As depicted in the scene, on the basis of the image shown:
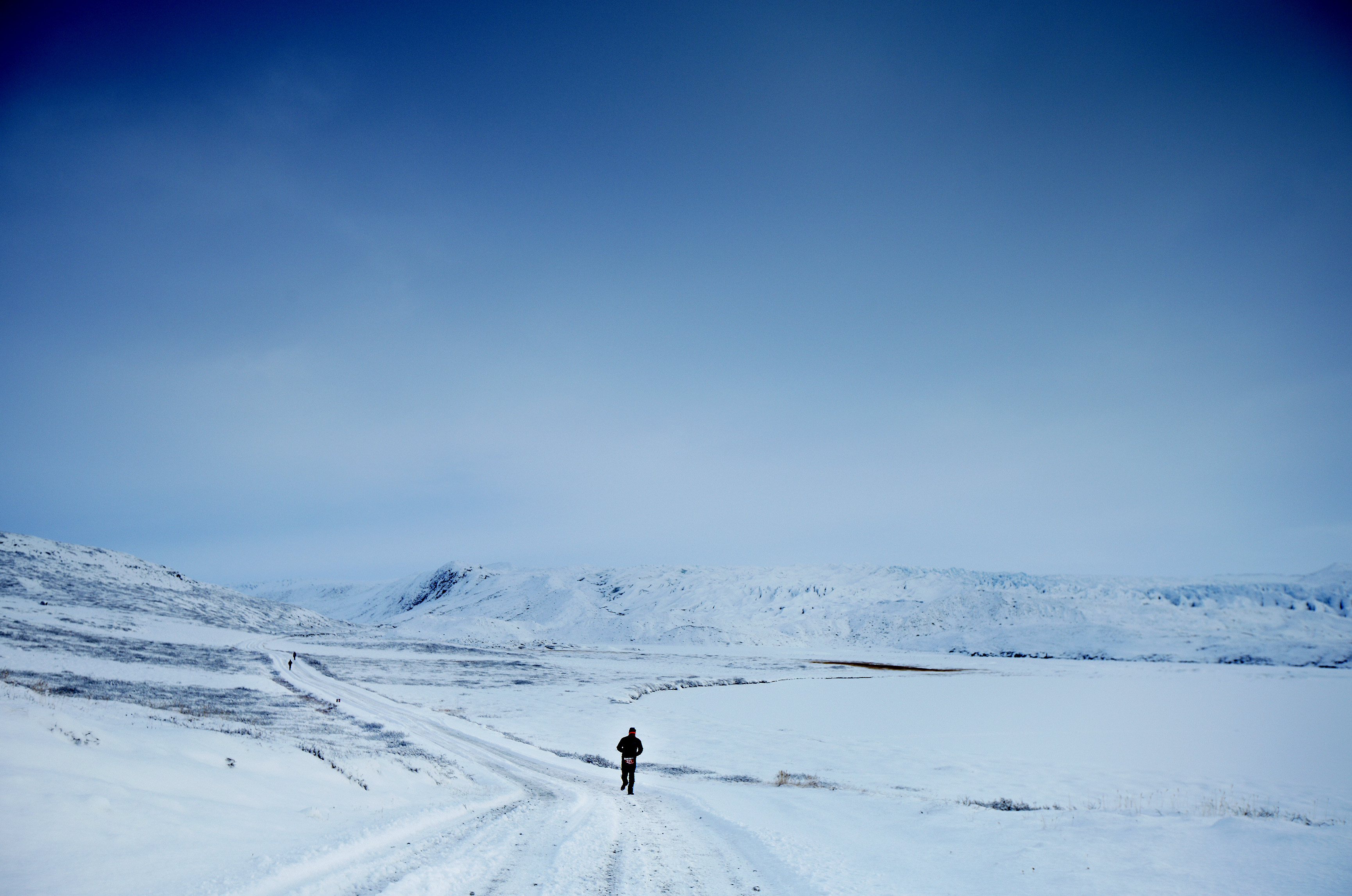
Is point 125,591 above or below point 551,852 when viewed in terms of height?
below

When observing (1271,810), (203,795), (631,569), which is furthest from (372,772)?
(631,569)

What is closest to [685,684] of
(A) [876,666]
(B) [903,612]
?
(A) [876,666]

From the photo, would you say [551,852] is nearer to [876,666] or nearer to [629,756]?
[629,756]

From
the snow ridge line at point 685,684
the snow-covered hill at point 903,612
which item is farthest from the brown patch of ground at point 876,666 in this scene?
the snow-covered hill at point 903,612

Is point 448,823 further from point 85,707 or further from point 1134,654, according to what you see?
point 1134,654

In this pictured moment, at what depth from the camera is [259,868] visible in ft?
25.3

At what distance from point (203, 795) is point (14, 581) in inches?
3506

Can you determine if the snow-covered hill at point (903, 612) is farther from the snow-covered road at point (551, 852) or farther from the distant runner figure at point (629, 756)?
the snow-covered road at point (551, 852)

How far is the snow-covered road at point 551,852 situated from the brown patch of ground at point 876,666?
52859mm

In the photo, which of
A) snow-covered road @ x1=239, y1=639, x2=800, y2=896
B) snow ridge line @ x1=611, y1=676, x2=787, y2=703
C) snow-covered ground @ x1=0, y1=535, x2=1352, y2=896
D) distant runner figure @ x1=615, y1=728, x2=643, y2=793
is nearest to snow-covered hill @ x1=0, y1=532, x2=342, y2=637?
snow-covered ground @ x1=0, y1=535, x2=1352, y2=896

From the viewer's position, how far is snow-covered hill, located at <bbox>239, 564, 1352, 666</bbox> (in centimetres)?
7469

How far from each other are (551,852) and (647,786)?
26.5 ft

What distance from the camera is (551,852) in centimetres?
956

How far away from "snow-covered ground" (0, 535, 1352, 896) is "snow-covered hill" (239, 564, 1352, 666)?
35.1 m
